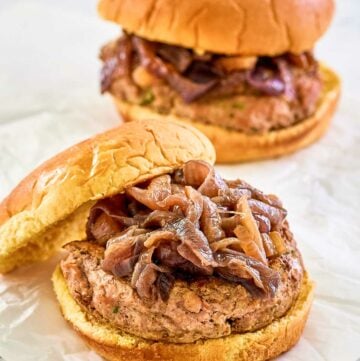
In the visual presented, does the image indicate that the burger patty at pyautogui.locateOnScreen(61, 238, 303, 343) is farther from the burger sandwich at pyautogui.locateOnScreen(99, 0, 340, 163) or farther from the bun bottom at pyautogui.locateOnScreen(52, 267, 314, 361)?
the burger sandwich at pyautogui.locateOnScreen(99, 0, 340, 163)

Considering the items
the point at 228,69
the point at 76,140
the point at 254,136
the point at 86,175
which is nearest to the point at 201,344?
the point at 86,175

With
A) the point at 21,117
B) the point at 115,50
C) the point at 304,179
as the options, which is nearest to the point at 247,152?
the point at 304,179

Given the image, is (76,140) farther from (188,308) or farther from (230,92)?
(188,308)

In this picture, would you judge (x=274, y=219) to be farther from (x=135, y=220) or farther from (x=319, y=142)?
(x=319, y=142)

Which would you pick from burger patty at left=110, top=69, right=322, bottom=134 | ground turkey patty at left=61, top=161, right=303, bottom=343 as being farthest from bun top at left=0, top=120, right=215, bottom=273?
burger patty at left=110, top=69, right=322, bottom=134

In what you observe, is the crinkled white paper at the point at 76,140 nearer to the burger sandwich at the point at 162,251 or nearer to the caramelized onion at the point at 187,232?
the burger sandwich at the point at 162,251

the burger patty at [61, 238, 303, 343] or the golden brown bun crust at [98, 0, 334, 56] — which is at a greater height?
the golden brown bun crust at [98, 0, 334, 56]
